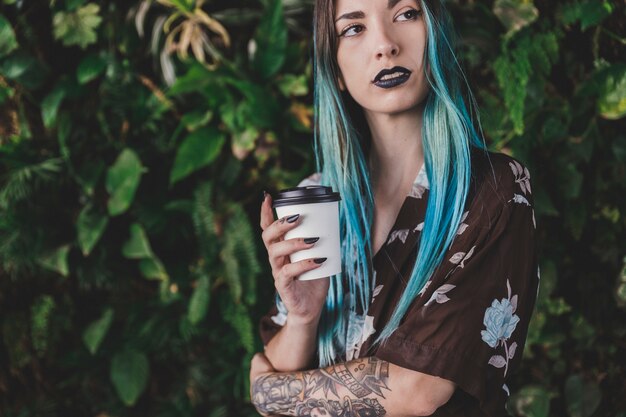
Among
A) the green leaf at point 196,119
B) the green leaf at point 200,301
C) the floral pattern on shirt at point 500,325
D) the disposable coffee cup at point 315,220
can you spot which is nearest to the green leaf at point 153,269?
the green leaf at point 200,301

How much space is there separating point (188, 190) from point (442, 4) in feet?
5.49

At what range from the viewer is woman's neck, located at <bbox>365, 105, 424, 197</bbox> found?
1.46 meters

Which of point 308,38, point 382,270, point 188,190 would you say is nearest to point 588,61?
point 308,38

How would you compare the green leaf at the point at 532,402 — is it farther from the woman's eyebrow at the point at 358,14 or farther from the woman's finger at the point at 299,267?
the woman's eyebrow at the point at 358,14

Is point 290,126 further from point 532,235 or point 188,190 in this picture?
point 532,235

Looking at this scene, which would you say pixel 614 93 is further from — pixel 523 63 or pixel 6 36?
pixel 6 36

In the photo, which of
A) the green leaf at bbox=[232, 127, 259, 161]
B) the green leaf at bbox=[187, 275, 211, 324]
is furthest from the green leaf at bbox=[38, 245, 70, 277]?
the green leaf at bbox=[232, 127, 259, 161]

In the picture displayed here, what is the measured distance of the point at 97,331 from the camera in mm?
2785

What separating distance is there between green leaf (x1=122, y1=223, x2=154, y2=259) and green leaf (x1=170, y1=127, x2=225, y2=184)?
0.32m

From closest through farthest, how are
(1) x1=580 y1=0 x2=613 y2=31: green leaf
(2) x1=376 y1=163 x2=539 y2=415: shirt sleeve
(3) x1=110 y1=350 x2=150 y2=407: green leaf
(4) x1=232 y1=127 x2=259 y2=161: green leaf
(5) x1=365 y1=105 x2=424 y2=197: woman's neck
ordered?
(2) x1=376 y1=163 x2=539 y2=415: shirt sleeve, (5) x1=365 y1=105 x2=424 y2=197: woman's neck, (1) x1=580 y1=0 x2=613 y2=31: green leaf, (4) x1=232 y1=127 x2=259 y2=161: green leaf, (3) x1=110 y1=350 x2=150 y2=407: green leaf

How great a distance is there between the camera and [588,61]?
2471 millimetres

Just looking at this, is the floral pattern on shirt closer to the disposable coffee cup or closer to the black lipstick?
the disposable coffee cup

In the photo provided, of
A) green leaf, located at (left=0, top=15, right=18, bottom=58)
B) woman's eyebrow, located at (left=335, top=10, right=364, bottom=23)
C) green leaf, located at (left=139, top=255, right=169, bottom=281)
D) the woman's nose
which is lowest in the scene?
green leaf, located at (left=139, top=255, right=169, bottom=281)

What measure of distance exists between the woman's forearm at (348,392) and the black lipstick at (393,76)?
0.58 meters
